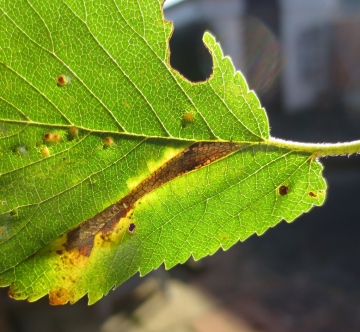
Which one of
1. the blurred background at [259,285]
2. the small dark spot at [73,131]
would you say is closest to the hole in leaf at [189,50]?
the blurred background at [259,285]

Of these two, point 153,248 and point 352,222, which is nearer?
point 153,248

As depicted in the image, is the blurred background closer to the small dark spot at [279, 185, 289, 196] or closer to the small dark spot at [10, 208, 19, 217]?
the small dark spot at [279, 185, 289, 196]

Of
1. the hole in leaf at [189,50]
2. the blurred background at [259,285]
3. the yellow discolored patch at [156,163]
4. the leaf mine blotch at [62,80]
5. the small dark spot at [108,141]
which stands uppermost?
the leaf mine blotch at [62,80]

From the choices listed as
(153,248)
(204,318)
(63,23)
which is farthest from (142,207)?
(204,318)

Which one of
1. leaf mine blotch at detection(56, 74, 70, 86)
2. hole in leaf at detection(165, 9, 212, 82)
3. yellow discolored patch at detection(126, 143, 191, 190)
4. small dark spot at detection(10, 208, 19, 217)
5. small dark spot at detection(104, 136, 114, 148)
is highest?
leaf mine blotch at detection(56, 74, 70, 86)

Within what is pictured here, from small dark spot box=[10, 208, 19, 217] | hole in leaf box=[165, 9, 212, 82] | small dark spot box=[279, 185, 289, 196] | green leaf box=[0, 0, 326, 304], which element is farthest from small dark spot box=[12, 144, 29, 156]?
hole in leaf box=[165, 9, 212, 82]

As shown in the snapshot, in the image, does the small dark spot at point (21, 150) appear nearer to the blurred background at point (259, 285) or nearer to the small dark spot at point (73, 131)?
the small dark spot at point (73, 131)

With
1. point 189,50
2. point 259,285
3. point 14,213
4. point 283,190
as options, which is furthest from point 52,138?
point 189,50

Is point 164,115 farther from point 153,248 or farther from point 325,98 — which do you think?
point 325,98
